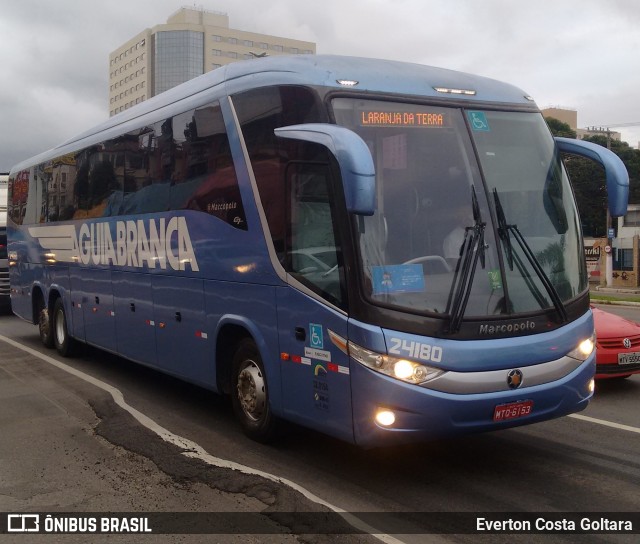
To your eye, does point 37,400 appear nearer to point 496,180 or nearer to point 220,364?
point 220,364

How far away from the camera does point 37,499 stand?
5883 millimetres

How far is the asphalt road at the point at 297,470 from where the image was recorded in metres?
5.54

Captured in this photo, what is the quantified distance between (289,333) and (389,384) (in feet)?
4.30

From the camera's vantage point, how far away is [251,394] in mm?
7262

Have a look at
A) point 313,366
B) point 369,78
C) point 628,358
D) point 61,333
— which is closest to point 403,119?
point 369,78

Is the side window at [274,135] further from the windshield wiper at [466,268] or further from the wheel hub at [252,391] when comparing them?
the windshield wiper at [466,268]

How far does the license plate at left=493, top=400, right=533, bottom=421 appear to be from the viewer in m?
5.63

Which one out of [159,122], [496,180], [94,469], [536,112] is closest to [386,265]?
[496,180]

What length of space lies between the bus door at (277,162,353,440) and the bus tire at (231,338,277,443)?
529 mm

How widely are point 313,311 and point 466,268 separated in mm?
1291

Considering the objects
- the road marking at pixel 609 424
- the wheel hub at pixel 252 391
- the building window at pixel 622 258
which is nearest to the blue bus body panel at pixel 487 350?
the wheel hub at pixel 252 391

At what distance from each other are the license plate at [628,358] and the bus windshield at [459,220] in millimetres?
3567

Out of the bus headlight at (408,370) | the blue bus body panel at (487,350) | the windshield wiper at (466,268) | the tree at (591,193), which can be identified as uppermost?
the tree at (591,193)

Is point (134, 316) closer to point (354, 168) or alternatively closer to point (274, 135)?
point (274, 135)
